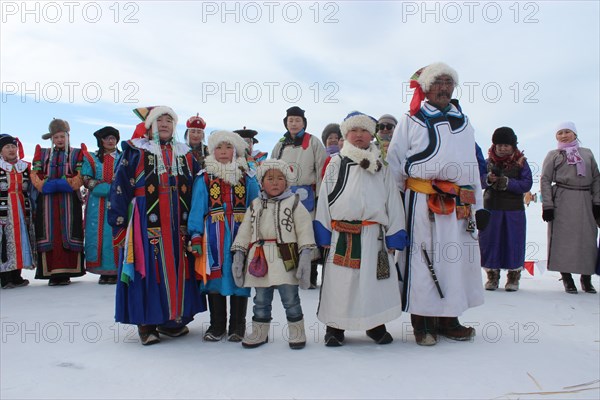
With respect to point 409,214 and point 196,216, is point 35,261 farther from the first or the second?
point 409,214

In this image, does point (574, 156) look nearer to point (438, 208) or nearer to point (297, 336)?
point (438, 208)

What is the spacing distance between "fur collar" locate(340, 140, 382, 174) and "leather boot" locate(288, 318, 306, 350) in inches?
47.9

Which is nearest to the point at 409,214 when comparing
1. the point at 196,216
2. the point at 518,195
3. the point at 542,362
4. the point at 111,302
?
the point at 542,362

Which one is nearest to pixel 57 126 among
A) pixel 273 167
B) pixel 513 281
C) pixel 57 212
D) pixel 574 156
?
pixel 57 212

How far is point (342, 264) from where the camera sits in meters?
3.77

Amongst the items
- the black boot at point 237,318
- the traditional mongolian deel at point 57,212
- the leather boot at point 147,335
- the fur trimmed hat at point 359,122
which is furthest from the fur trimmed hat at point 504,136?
the traditional mongolian deel at point 57,212

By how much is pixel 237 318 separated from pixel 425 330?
55.5 inches

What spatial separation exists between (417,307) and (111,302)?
3340 millimetres

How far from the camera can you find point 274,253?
3781 millimetres

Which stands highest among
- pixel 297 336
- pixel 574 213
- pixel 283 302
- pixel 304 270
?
pixel 574 213

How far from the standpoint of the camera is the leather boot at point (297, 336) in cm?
375

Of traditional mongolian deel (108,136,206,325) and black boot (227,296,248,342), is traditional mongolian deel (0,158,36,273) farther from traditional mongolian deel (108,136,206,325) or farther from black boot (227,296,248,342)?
black boot (227,296,248,342)

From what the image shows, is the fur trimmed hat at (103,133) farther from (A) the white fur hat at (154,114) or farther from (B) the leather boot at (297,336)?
(B) the leather boot at (297,336)

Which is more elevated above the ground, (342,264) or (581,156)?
(581,156)
